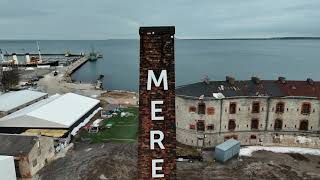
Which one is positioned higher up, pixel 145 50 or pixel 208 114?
pixel 145 50

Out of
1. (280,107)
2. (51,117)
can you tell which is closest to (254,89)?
(280,107)

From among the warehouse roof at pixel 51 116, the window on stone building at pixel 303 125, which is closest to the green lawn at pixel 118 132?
the warehouse roof at pixel 51 116

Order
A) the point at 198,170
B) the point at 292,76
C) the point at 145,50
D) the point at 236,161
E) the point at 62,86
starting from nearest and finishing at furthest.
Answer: the point at 145,50 < the point at 198,170 < the point at 236,161 < the point at 62,86 < the point at 292,76

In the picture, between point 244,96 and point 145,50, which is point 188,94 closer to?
point 244,96

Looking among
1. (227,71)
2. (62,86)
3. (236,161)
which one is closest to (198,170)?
(236,161)

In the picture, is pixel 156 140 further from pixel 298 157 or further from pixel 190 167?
pixel 298 157

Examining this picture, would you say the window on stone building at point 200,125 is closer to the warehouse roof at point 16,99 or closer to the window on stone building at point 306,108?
the window on stone building at point 306,108
